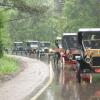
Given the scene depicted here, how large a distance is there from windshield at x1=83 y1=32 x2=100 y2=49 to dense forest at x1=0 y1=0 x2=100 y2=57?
6988 millimetres

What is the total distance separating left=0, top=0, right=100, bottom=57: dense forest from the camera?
32.6 meters

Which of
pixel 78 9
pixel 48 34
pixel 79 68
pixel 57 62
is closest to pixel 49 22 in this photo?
pixel 48 34

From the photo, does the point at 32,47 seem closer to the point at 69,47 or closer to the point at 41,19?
the point at 41,19

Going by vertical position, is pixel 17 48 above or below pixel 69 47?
below

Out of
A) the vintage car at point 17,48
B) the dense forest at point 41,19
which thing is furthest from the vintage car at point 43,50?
the vintage car at point 17,48

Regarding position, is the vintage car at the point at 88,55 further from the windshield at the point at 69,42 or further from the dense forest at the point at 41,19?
the windshield at the point at 69,42

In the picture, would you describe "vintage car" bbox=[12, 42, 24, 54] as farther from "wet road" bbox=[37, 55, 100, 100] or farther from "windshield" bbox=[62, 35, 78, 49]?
"wet road" bbox=[37, 55, 100, 100]

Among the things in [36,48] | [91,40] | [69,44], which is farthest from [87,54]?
[36,48]

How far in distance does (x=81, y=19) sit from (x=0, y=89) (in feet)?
161

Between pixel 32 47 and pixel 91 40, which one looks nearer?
pixel 91 40

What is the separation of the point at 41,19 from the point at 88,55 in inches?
3040

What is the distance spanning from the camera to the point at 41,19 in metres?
99.6

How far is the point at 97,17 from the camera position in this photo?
212 feet

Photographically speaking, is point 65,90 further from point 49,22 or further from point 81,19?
point 49,22
